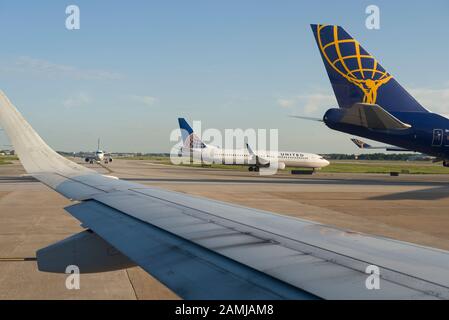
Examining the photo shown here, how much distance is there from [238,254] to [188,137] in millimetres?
61601

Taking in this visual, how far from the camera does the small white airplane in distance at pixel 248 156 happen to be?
187 ft

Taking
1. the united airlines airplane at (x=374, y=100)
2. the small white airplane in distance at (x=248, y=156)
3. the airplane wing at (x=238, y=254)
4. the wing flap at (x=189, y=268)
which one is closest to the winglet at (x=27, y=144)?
the airplane wing at (x=238, y=254)

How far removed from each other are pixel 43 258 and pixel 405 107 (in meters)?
27.5

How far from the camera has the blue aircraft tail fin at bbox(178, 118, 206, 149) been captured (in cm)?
6278

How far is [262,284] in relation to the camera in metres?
2.23

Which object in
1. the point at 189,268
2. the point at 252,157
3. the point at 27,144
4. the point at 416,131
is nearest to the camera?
the point at 189,268

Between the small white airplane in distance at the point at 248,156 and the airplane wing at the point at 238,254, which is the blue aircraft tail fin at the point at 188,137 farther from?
the airplane wing at the point at 238,254

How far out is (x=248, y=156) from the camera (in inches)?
2338

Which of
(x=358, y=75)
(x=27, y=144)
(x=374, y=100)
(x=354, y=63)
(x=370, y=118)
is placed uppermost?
(x=354, y=63)

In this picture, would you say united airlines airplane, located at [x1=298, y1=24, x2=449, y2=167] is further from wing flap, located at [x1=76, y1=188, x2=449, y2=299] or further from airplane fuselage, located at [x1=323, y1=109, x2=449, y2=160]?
wing flap, located at [x1=76, y1=188, x2=449, y2=299]

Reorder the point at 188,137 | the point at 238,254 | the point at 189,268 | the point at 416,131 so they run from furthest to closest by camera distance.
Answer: the point at 188,137, the point at 416,131, the point at 238,254, the point at 189,268

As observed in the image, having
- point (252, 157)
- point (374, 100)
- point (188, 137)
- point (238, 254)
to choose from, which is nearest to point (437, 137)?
point (374, 100)

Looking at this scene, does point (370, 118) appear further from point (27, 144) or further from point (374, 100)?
point (27, 144)

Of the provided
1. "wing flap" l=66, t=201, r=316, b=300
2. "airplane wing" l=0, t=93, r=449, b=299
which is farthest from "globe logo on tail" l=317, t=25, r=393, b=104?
"wing flap" l=66, t=201, r=316, b=300
